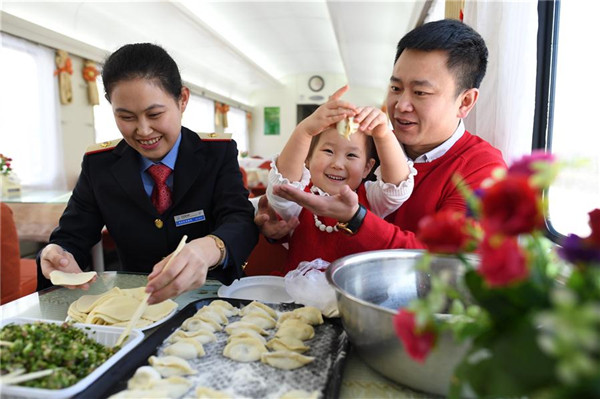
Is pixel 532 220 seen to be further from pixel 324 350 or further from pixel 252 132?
pixel 252 132

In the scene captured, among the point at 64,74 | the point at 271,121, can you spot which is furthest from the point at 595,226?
the point at 271,121

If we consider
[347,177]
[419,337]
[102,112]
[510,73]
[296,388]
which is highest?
[102,112]

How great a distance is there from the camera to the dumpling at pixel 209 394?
681 mm

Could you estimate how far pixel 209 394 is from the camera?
69cm

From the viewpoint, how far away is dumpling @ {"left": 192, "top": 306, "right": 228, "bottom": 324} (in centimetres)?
97

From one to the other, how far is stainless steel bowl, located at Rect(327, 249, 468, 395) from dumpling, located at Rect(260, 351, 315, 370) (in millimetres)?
111

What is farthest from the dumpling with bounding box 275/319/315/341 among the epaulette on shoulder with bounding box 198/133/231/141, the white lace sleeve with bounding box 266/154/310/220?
the epaulette on shoulder with bounding box 198/133/231/141

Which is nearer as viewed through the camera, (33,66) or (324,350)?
(324,350)

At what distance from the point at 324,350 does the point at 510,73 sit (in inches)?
64.3

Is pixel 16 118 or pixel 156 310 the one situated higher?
pixel 16 118

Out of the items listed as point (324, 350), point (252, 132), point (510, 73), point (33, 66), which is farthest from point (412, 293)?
point (252, 132)

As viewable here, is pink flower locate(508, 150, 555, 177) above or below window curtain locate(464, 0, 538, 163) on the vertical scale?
below

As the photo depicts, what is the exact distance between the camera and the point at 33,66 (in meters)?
5.54

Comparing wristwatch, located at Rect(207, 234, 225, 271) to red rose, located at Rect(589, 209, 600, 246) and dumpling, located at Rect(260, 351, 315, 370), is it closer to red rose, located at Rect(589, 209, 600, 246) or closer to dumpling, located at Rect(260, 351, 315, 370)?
dumpling, located at Rect(260, 351, 315, 370)
